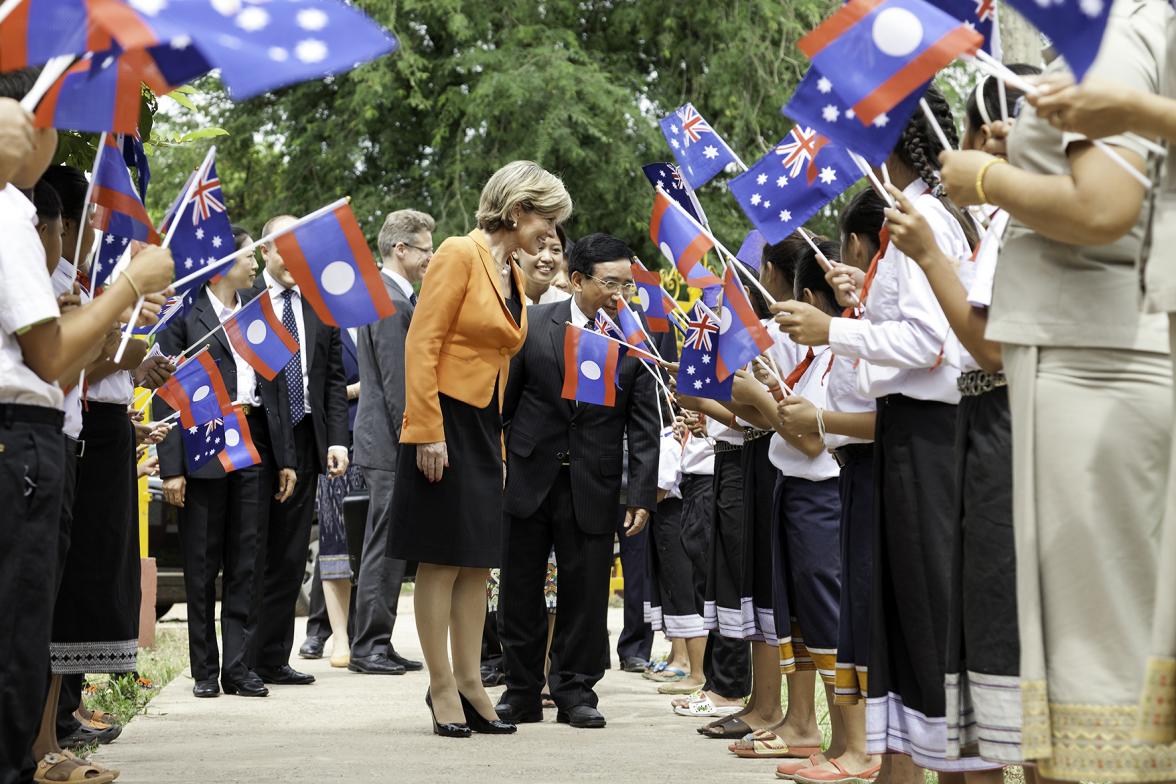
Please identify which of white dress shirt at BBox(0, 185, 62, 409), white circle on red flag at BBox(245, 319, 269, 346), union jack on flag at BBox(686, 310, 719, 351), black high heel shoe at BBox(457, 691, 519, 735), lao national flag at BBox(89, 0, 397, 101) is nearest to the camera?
lao national flag at BBox(89, 0, 397, 101)

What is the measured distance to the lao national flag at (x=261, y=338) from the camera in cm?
744

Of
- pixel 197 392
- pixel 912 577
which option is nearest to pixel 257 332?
pixel 197 392

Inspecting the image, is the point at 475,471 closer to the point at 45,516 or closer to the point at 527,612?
the point at 527,612

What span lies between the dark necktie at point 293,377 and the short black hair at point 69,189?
3475 millimetres

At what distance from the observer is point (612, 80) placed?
2227cm

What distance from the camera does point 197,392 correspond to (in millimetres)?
7633

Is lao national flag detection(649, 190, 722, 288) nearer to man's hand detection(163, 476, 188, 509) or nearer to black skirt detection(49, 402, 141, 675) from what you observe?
black skirt detection(49, 402, 141, 675)

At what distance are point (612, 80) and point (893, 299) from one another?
18.1 metres

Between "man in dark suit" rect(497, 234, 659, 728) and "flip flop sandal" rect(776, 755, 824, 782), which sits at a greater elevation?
"man in dark suit" rect(497, 234, 659, 728)

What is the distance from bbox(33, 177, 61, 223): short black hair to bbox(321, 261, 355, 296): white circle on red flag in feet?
2.84

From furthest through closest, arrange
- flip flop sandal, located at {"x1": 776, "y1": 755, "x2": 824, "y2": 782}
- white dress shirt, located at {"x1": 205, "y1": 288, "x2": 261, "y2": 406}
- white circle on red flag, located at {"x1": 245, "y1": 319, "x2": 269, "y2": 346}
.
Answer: white dress shirt, located at {"x1": 205, "y1": 288, "x2": 261, "y2": 406} < white circle on red flag, located at {"x1": 245, "y1": 319, "x2": 269, "y2": 346} < flip flop sandal, located at {"x1": 776, "y1": 755, "x2": 824, "y2": 782}

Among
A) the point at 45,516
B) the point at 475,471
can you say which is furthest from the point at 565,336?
the point at 45,516

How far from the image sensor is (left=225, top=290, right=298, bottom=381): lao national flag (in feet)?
24.4

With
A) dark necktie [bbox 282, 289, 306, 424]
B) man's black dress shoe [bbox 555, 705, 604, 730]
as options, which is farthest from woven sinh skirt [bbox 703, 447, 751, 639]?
dark necktie [bbox 282, 289, 306, 424]
